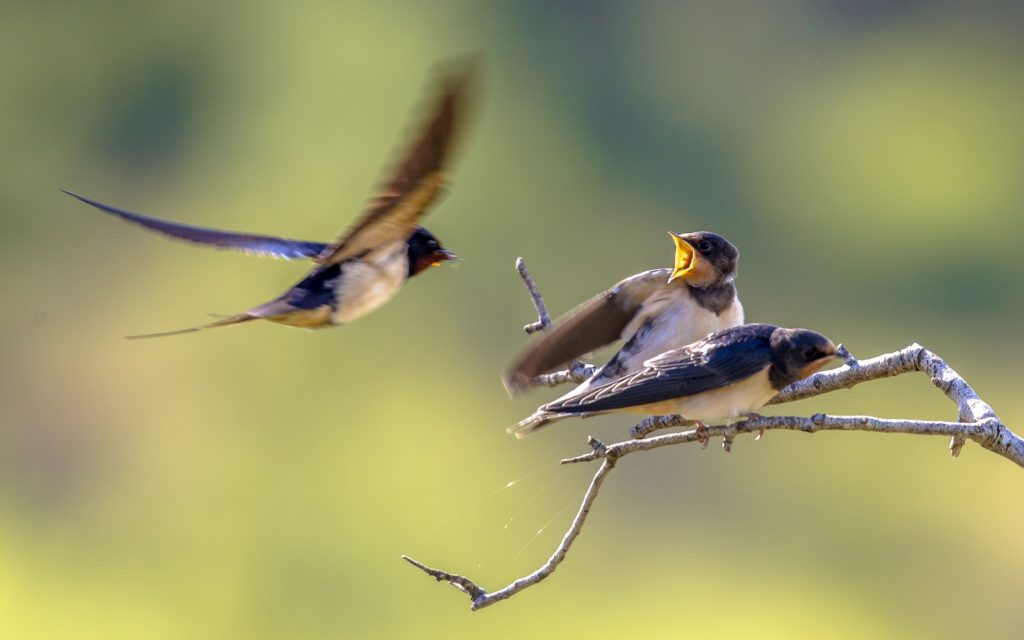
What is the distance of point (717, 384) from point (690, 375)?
0.11 metres

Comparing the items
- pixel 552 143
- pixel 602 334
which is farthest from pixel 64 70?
pixel 602 334

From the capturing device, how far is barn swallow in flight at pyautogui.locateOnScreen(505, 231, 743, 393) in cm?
441

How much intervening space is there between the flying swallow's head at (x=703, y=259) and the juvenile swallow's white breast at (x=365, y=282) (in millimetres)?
915

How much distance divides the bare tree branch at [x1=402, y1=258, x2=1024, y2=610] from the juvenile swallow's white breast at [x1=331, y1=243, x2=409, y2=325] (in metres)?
0.84

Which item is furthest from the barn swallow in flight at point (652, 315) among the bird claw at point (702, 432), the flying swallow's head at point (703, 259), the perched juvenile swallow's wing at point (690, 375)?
the bird claw at point (702, 432)

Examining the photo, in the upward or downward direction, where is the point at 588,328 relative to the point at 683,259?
downward

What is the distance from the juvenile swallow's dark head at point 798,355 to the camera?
3842 mm

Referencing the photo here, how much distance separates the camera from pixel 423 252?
14.5ft

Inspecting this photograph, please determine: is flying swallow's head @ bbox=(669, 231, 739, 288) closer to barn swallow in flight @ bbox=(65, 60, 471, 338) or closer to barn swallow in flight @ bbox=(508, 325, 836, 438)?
barn swallow in flight @ bbox=(508, 325, 836, 438)

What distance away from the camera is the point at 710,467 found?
1797 centimetres

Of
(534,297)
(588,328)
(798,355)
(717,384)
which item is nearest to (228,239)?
(534,297)

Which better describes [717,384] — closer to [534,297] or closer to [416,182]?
[534,297]

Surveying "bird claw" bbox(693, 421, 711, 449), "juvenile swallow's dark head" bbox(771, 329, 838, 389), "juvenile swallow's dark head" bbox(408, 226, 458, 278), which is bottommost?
"bird claw" bbox(693, 421, 711, 449)

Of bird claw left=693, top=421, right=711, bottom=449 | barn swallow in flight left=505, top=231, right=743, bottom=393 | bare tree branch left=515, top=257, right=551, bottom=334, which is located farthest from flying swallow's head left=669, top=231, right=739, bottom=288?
bird claw left=693, top=421, right=711, bottom=449
